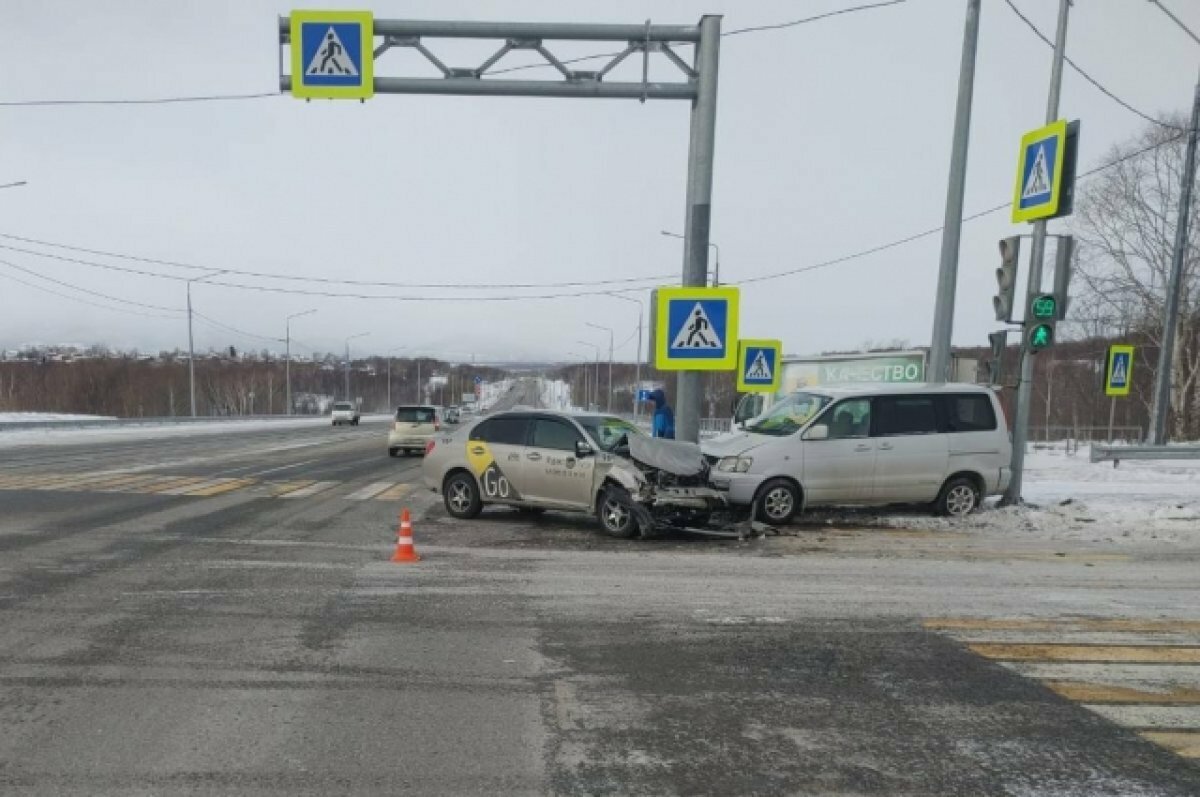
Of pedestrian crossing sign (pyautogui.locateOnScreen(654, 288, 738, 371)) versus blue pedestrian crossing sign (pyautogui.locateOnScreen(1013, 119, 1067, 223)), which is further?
blue pedestrian crossing sign (pyautogui.locateOnScreen(1013, 119, 1067, 223))

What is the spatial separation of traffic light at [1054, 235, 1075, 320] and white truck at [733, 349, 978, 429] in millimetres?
4532

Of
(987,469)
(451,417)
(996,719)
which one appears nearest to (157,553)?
(996,719)

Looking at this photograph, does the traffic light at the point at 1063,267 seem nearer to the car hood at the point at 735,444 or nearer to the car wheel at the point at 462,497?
the car hood at the point at 735,444

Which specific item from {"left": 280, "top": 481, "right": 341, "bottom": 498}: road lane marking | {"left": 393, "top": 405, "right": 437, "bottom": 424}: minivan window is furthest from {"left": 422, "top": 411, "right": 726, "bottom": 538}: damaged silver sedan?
{"left": 393, "top": 405, "right": 437, "bottom": 424}: minivan window

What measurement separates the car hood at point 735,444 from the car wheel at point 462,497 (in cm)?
350

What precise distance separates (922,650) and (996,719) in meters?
1.13

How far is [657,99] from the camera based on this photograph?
36.6ft

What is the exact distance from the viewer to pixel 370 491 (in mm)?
14117

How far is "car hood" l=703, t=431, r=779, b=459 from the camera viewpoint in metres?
10.4

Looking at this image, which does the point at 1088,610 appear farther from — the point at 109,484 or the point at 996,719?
the point at 109,484

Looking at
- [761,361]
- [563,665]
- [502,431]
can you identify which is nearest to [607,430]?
[502,431]

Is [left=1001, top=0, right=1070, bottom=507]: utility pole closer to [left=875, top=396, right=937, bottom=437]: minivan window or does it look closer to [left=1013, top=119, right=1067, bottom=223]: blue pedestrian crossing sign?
[left=1013, top=119, right=1067, bottom=223]: blue pedestrian crossing sign

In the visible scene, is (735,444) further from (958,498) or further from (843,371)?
(843,371)

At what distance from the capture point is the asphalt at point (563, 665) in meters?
3.47
